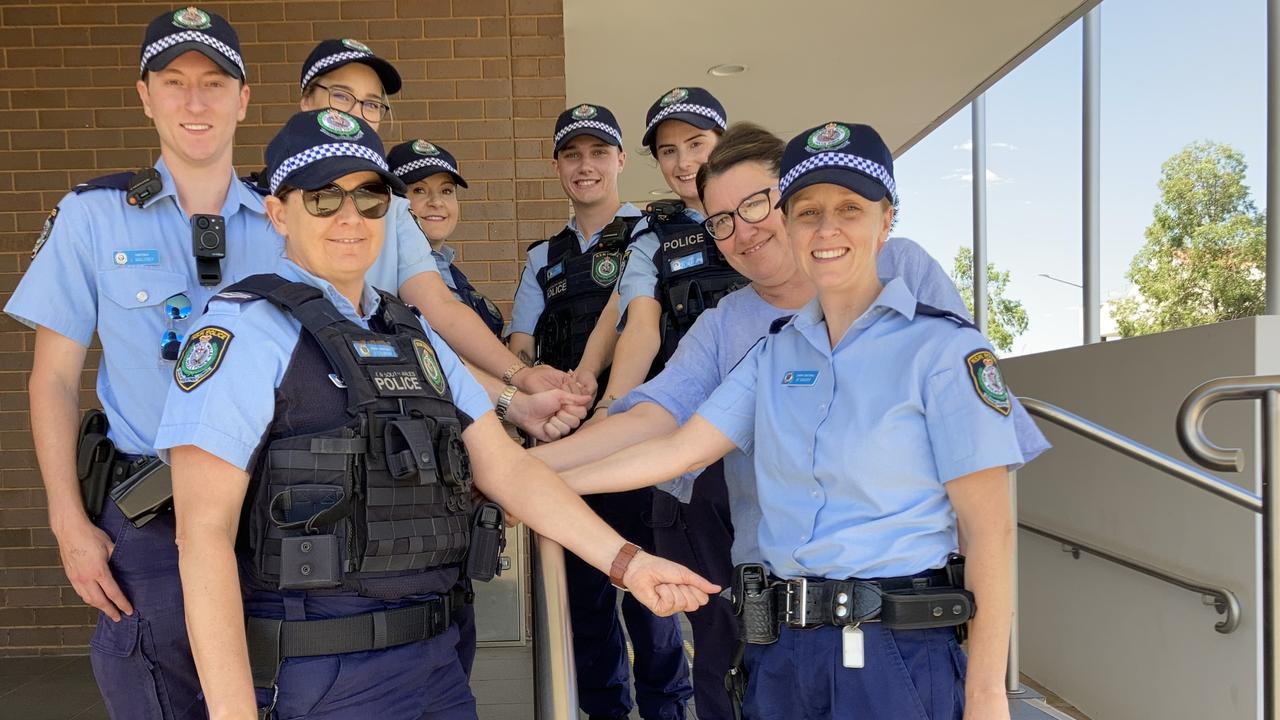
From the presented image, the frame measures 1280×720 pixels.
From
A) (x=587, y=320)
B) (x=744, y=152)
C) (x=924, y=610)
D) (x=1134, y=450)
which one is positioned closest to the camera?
(x=924, y=610)

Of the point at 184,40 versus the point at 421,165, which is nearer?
the point at 184,40

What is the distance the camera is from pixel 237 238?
2068 millimetres

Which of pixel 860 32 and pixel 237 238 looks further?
pixel 860 32

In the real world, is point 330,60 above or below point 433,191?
above

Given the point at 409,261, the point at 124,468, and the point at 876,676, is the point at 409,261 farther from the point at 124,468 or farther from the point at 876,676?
the point at 876,676

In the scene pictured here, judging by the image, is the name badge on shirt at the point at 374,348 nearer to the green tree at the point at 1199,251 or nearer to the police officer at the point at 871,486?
the police officer at the point at 871,486

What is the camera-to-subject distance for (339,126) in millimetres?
1739

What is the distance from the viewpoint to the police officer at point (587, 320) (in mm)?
3270

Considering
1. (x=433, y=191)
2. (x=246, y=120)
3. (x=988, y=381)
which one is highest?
(x=246, y=120)

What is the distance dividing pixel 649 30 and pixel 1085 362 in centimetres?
353

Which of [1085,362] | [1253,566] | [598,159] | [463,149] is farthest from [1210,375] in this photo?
[463,149]

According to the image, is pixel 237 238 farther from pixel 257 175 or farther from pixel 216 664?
pixel 216 664

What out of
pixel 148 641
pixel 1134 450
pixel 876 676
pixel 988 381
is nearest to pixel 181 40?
pixel 148 641

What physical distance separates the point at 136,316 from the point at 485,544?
2.79 ft
